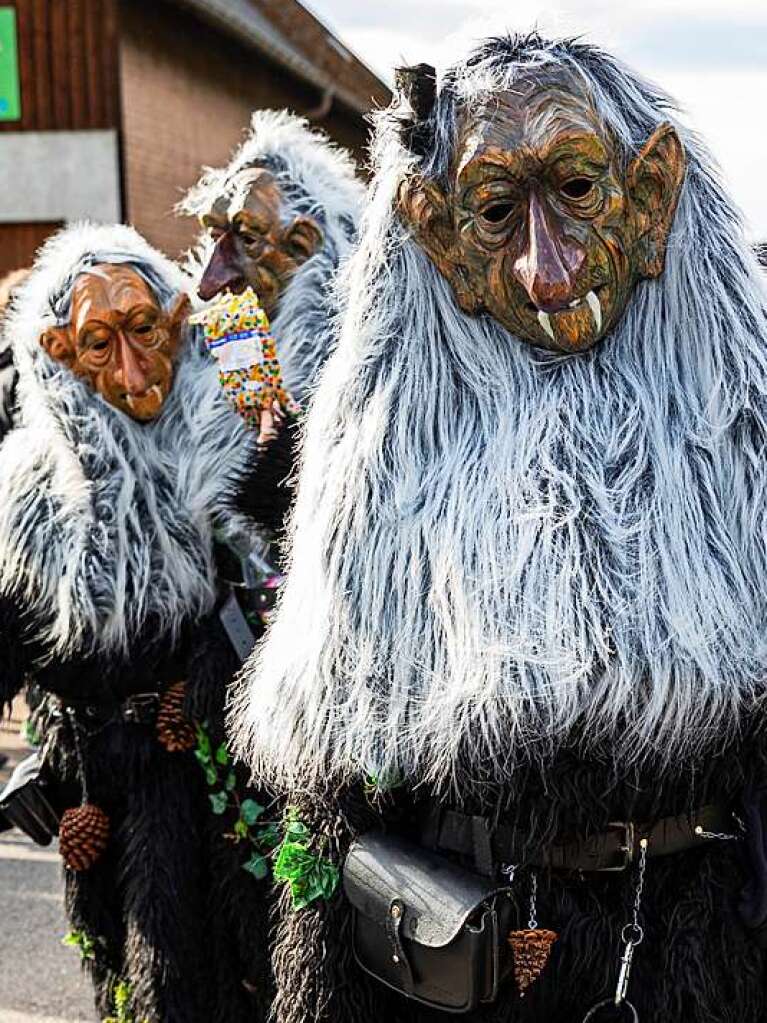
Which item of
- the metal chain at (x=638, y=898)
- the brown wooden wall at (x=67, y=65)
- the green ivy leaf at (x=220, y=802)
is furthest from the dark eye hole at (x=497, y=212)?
the brown wooden wall at (x=67, y=65)

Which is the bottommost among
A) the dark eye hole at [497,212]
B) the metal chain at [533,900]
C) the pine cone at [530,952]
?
the pine cone at [530,952]

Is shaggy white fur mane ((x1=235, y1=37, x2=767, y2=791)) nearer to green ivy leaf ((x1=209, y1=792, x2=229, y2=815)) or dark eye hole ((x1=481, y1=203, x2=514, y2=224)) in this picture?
dark eye hole ((x1=481, y1=203, x2=514, y2=224))

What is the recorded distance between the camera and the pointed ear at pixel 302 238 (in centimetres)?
304

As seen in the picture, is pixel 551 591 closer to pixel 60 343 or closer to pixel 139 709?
pixel 139 709

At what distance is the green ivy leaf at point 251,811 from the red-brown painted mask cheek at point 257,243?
1048mm

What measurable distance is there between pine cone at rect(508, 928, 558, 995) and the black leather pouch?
0.02 metres

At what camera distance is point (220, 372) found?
2.80 meters

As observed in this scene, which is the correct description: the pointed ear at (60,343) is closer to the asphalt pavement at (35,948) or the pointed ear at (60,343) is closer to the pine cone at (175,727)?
the pine cone at (175,727)

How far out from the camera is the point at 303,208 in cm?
308

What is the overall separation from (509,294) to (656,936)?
0.82 m

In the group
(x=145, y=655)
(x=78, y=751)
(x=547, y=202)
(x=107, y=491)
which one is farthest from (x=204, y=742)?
(x=547, y=202)

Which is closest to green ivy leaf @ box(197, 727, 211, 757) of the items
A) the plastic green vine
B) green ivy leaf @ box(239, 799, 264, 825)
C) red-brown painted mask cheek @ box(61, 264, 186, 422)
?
the plastic green vine

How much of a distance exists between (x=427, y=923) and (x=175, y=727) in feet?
3.94

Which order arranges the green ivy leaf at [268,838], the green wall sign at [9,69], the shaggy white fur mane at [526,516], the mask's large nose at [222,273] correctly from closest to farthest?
1. the shaggy white fur mane at [526,516]
2. the green ivy leaf at [268,838]
3. the mask's large nose at [222,273]
4. the green wall sign at [9,69]
